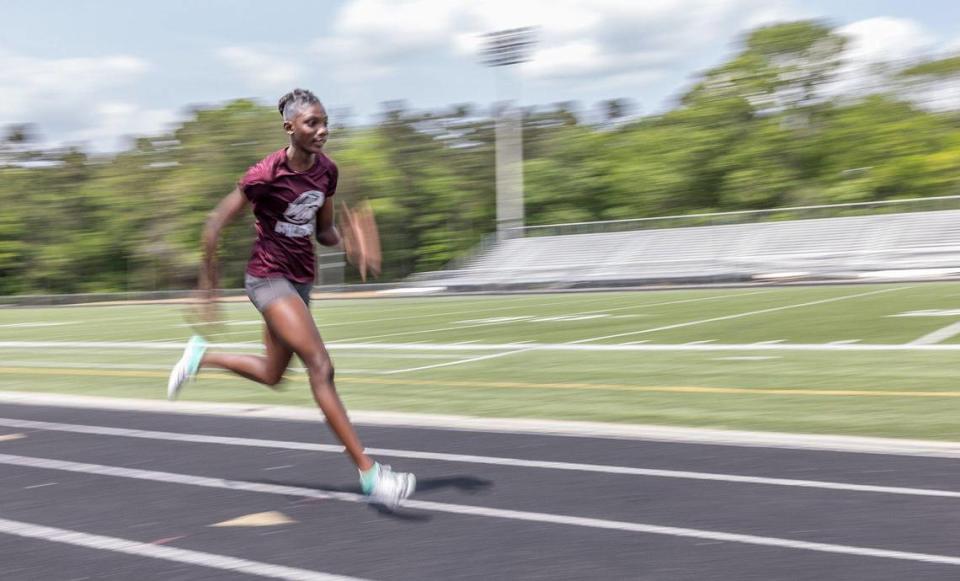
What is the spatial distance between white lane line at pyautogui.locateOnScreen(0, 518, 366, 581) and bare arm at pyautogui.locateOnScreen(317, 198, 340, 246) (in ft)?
6.56

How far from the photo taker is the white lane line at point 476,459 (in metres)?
5.86

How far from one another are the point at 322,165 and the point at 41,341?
1801cm

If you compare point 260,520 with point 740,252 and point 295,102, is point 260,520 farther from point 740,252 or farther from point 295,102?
point 740,252

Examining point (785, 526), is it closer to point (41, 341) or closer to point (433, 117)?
point (41, 341)

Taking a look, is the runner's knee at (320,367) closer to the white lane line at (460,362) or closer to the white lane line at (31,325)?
the white lane line at (460,362)

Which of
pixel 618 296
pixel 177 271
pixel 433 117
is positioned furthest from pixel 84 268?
pixel 618 296

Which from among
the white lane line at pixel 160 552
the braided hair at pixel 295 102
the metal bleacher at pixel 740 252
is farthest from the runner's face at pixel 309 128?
the metal bleacher at pixel 740 252

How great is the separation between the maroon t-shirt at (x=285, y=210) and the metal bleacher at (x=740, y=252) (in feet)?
106

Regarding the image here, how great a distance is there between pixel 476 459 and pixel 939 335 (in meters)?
9.91

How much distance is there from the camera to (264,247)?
620cm

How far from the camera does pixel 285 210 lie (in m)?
6.09

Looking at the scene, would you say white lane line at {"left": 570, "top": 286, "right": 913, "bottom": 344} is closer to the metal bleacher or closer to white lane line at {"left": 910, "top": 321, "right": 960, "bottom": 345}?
white lane line at {"left": 910, "top": 321, "right": 960, "bottom": 345}

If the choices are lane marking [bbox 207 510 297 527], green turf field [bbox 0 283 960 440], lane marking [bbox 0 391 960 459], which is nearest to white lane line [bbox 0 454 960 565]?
lane marking [bbox 207 510 297 527]

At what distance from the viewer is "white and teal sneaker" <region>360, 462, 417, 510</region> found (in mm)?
5680
